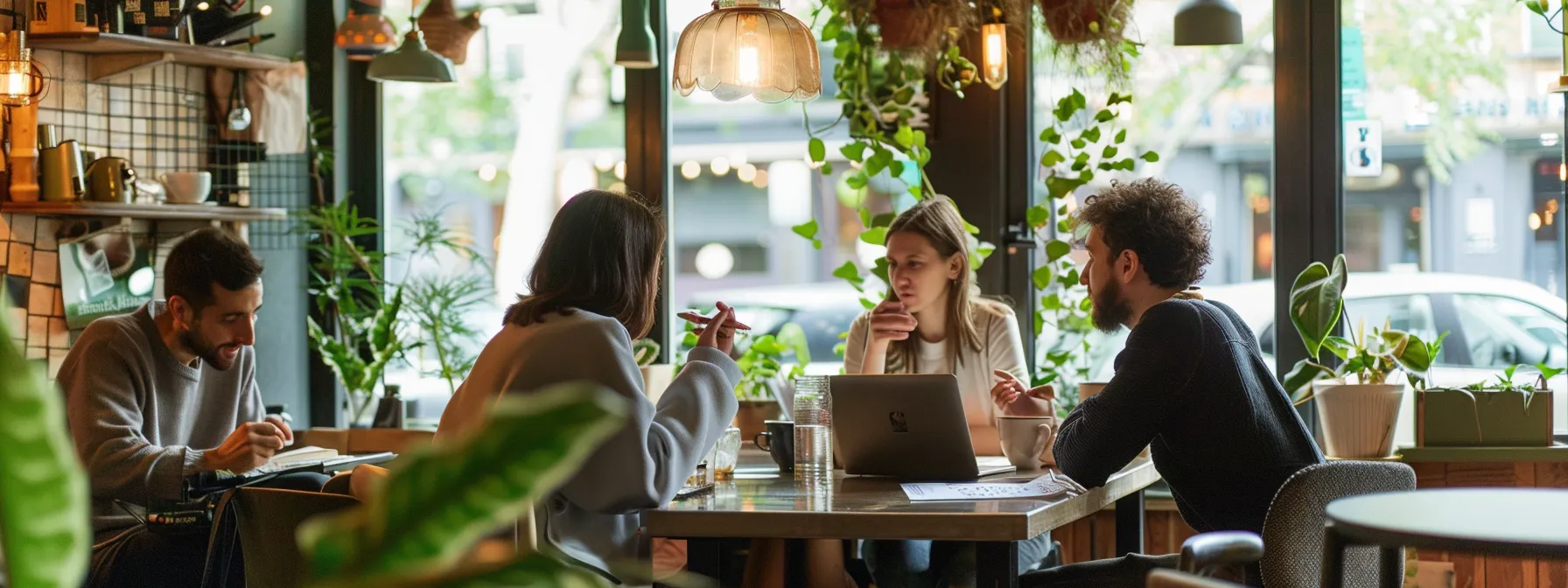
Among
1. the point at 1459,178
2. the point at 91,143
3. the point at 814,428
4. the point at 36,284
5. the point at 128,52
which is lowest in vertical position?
the point at 814,428

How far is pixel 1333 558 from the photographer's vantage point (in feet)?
6.24

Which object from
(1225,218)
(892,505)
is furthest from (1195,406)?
(1225,218)

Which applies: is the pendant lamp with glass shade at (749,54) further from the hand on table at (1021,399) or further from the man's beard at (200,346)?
the man's beard at (200,346)

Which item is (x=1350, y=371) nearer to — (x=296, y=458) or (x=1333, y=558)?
(x=1333, y=558)

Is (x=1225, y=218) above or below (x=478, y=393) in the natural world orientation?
above

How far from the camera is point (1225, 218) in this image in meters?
3.90

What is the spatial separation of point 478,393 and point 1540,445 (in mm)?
2499

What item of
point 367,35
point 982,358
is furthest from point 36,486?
point 367,35

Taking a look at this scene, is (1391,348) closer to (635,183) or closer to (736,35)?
(736,35)

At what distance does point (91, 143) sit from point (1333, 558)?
329 centimetres

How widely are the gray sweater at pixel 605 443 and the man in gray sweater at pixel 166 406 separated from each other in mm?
766

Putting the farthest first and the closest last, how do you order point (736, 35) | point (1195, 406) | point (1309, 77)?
point (1309, 77) < point (736, 35) < point (1195, 406)

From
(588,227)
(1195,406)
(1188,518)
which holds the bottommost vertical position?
(1188,518)

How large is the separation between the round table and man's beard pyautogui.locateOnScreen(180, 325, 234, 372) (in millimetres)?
2222
